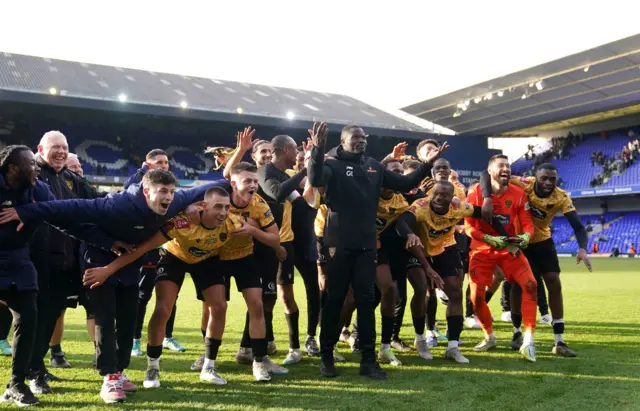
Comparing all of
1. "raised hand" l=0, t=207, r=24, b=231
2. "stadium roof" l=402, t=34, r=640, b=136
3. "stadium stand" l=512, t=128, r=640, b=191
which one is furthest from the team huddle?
"stadium stand" l=512, t=128, r=640, b=191

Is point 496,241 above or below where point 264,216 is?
below

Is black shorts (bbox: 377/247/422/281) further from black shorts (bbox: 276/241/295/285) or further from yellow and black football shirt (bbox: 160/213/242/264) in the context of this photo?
yellow and black football shirt (bbox: 160/213/242/264)

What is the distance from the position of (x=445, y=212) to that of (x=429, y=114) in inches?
1409

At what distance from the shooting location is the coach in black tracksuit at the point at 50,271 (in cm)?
495

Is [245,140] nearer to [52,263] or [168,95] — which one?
[52,263]

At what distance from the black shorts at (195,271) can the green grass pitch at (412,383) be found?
36.3 inches

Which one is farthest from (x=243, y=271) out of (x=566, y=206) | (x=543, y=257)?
(x=566, y=206)

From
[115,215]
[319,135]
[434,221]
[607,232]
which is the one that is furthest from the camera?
[607,232]

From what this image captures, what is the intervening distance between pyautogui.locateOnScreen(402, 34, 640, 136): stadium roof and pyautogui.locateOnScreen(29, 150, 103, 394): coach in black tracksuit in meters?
28.6

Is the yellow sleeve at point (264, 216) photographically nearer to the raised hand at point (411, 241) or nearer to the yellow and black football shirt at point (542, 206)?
the raised hand at point (411, 241)

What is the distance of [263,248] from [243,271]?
0.61 m

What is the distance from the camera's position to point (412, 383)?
5152 mm

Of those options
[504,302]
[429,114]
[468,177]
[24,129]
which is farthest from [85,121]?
[504,302]

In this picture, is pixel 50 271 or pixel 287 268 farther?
pixel 287 268
